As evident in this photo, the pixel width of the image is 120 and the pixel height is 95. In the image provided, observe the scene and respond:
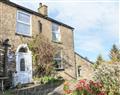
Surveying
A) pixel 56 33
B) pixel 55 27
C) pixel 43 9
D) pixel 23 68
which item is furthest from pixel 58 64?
pixel 43 9

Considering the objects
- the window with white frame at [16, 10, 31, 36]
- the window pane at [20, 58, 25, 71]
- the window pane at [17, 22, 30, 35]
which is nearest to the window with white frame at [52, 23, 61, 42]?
the window with white frame at [16, 10, 31, 36]

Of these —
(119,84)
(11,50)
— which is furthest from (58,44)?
(119,84)

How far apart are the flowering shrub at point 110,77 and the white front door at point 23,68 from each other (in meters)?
8.29

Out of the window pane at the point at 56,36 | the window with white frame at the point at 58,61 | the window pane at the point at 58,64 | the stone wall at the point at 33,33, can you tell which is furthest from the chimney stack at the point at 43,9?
the window pane at the point at 58,64

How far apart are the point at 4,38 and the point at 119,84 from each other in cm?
998

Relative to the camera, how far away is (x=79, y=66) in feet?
100

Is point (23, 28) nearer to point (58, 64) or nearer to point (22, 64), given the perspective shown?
point (22, 64)

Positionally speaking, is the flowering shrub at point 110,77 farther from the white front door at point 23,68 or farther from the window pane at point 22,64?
the window pane at point 22,64

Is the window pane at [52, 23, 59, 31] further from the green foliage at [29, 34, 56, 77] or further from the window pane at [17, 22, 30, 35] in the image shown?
the window pane at [17, 22, 30, 35]

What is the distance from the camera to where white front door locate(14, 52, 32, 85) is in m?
19.8

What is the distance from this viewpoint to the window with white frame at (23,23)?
68.2ft

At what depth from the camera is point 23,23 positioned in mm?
21250

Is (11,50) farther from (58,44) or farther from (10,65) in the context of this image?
(58,44)

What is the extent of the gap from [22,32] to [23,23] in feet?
2.66
